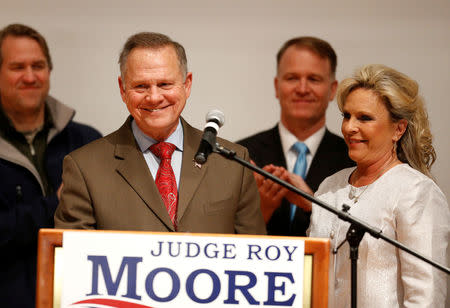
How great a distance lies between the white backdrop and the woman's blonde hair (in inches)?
40.0

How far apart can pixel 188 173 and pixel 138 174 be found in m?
0.17

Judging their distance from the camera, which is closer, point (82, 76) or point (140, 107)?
point (140, 107)

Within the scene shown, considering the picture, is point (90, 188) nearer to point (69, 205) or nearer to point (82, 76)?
point (69, 205)

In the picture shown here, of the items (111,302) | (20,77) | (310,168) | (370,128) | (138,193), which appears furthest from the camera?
(20,77)

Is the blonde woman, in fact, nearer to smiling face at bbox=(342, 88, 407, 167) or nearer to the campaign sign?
smiling face at bbox=(342, 88, 407, 167)

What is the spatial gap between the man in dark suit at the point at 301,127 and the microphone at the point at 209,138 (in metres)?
1.20

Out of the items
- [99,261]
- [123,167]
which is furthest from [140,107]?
[99,261]

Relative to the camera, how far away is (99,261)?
1.58 meters

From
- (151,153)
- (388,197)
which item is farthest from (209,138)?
(388,197)

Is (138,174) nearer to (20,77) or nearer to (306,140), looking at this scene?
(306,140)

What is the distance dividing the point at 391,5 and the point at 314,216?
1.44 m

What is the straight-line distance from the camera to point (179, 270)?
1.58 metres

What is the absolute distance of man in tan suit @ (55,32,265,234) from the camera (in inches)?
76.5

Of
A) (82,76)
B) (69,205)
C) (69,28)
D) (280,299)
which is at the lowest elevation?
(280,299)
